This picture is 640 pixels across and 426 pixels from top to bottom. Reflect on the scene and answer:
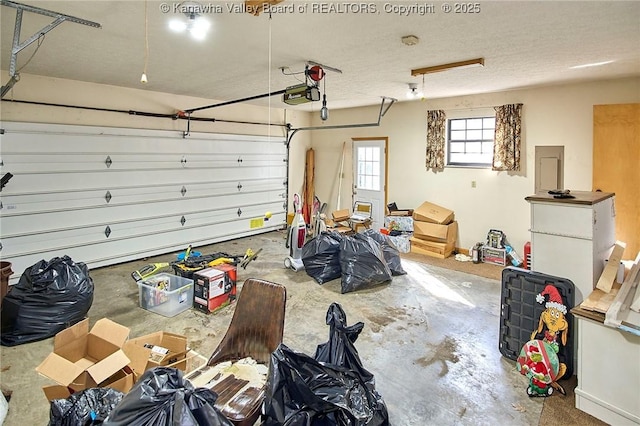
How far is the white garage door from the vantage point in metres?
4.53

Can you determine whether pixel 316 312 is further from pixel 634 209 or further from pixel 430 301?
pixel 634 209

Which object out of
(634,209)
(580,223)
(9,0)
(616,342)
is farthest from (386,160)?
(9,0)

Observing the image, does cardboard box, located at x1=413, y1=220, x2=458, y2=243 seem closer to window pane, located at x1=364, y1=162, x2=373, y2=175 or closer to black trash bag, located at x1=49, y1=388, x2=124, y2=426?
window pane, located at x1=364, y1=162, x2=373, y2=175

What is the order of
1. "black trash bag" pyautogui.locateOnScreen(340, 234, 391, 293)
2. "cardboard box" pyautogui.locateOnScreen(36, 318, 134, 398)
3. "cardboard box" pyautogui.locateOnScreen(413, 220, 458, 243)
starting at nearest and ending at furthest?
"cardboard box" pyautogui.locateOnScreen(36, 318, 134, 398)
"black trash bag" pyautogui.locateOnScreen(340, 234, 391, 293)
"cardboard box" pyautogui.locateOnScreen(413, 220, 458, 243)

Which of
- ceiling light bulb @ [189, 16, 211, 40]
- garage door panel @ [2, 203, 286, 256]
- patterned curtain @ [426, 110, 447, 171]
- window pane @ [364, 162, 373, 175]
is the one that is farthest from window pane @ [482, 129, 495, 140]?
ceiling light bulb @ [189, 16, 211, 40]

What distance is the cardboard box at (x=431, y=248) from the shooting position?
19.6ft

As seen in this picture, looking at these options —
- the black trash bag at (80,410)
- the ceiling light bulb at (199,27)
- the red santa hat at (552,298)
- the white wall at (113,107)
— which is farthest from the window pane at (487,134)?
the black trash bag at (80,410)

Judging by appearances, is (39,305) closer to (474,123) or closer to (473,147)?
(473,147)

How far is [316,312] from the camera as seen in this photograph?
3811 mm

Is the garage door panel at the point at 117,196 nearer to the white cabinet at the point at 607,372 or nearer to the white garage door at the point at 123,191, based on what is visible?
the white garage door at the point at 123,191

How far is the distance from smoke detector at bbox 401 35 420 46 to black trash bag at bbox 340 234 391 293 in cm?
234

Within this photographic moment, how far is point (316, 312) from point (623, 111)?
4.55 metres

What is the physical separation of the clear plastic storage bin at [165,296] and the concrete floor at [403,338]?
9 cm

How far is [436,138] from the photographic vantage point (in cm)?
634
